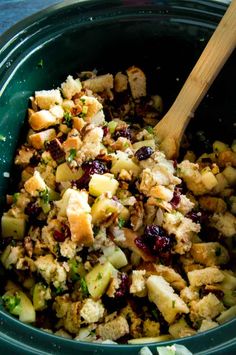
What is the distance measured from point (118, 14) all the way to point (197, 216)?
666 millimetres

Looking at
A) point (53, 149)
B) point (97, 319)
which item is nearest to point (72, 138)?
point (53, 149)

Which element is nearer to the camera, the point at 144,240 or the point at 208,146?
the point at 144,240

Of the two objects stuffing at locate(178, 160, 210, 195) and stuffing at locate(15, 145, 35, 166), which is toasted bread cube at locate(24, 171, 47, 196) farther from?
stuffing at locate(178, 160, 210, 195)

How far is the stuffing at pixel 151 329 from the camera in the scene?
146 cm

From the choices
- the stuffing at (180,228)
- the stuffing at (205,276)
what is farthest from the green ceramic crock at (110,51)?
the stuffing at (205,276)

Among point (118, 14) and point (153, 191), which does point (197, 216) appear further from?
point (118, 14)

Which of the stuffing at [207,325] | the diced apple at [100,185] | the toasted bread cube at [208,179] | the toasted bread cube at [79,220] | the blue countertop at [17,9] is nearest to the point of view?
the stuffing at [207,325]

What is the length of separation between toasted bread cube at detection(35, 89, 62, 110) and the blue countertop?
0.67 meters

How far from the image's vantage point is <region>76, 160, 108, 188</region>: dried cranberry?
163 centimetres

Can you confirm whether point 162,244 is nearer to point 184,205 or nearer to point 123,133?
point 184,205

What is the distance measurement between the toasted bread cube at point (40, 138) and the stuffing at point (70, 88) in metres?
0.14

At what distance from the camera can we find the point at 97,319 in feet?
4.76

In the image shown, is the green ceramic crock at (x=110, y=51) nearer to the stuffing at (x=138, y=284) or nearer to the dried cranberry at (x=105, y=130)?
the dried cranberry at (x=105, y=130)

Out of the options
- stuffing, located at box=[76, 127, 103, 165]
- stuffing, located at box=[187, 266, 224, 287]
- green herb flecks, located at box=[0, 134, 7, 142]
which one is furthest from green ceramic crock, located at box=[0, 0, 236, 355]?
stuffing, located at box=[187, 266, 224, 287]
